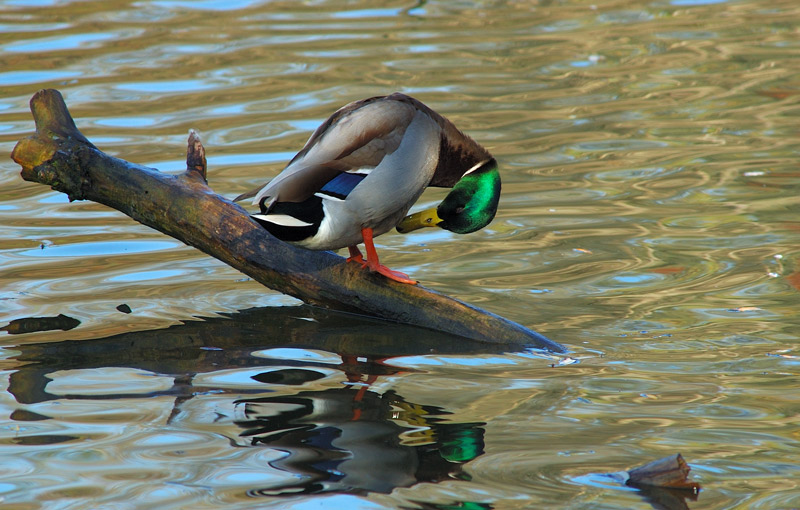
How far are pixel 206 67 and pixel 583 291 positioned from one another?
6.19 m

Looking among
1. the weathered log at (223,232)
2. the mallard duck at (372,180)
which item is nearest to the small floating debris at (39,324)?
the weathered log at (223,232)

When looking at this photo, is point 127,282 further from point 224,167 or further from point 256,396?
point 224,167

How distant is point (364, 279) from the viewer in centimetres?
443

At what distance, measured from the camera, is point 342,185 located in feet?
13.2

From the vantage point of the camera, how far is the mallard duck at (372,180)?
398 centimetres

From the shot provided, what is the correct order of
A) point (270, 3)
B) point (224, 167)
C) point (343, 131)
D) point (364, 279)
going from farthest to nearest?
point (270, 3), point (224, 167), point (364, 279), point (343, 131)

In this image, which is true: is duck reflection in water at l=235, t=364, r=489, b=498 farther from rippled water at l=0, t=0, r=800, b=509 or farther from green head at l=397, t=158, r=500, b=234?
green head at l=397, t=158, r=500, b=234

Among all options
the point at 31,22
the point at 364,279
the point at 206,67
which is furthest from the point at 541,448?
the point at 31,22


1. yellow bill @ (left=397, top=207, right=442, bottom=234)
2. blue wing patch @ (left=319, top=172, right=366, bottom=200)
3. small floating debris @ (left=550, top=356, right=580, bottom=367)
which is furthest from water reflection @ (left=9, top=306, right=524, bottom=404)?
blue wing patch @ (left=319, top=172, right=366, bottom=200)

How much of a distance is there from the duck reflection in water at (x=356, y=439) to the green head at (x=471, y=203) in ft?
2.54

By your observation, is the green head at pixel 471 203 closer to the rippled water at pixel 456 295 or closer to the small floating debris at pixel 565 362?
the rippled water at pixel 456 295

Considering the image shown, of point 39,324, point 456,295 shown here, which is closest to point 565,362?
point 456,295

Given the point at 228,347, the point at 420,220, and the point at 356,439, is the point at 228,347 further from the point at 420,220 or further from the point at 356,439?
the point at 356,439

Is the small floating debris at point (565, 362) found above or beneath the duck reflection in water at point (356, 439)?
beneath
